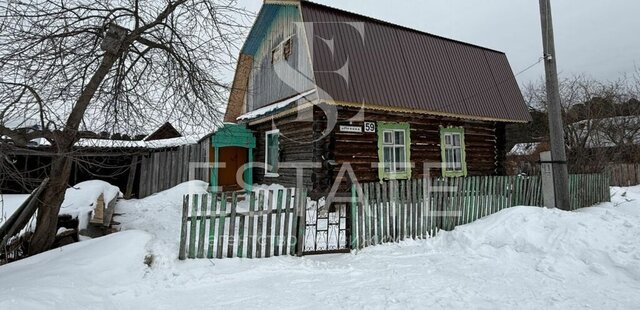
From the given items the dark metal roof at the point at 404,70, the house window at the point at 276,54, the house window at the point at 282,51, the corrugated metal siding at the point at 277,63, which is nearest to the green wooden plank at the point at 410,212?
the dark metal roof at the point at 404,70

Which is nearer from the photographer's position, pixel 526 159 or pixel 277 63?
pixel 277 63

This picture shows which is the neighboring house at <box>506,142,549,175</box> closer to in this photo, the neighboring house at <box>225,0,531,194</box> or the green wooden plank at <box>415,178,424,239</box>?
the neighboring house at <box>225,0,531,194</box>

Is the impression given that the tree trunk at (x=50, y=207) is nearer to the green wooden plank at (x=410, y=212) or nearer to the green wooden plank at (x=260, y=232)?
the green wooden plank at (x=260, y=232)

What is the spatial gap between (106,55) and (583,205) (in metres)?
12.3

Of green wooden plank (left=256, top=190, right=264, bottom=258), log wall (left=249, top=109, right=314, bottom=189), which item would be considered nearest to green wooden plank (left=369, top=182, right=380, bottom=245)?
green wooden plank (left=256, top=190, right=264, bottom=258)

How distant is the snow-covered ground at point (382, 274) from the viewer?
13.1 ft

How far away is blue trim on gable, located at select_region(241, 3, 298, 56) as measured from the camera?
41.1 ft

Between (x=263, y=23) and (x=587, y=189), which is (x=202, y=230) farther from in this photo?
(x=587, y=189)

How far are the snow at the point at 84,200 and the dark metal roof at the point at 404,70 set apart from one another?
232 inches

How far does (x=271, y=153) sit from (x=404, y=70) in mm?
5658

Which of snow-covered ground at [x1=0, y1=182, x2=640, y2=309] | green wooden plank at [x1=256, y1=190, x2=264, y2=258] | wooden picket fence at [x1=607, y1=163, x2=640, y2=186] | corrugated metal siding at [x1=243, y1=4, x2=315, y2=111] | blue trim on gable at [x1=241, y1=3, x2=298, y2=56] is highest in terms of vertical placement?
blue trim on gable at [x1=241, y1=3, x2=298, y2=56]

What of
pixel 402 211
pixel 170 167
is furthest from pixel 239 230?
pixel 170 167

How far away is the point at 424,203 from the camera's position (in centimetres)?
705

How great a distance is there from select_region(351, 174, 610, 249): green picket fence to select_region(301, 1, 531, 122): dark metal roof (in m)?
3.54
